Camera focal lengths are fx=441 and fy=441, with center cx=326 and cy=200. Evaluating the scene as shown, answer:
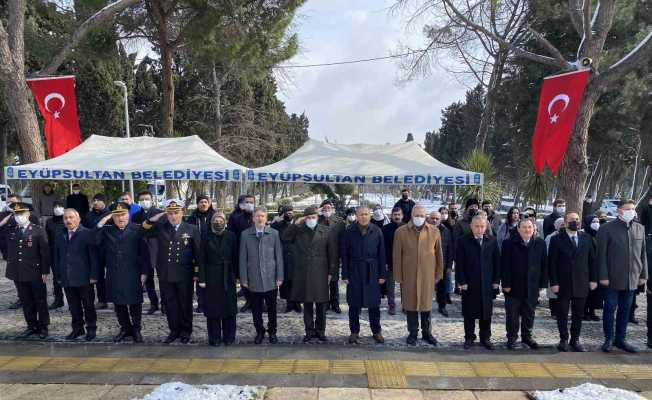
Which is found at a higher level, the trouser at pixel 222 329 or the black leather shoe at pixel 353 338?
the trouser at pixel 222 329

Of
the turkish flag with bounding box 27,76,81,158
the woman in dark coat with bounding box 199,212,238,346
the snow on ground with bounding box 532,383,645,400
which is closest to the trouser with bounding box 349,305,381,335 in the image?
the woman in dark coat with bounding box 199,212,238,346

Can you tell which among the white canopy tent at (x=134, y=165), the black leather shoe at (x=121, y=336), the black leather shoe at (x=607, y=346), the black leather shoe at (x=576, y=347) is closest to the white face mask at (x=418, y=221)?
the black leather shoe at (x=576, y=347)

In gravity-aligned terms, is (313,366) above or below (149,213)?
below

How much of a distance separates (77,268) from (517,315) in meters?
5.54

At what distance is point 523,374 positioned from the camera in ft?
15.1

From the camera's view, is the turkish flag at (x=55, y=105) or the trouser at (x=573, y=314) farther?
the turkish flag at (x=55, y=105)

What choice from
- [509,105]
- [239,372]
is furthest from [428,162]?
[509,105]

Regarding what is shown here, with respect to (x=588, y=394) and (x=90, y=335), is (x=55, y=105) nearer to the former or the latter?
(x=90, y=335)

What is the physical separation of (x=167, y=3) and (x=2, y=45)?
5325mm

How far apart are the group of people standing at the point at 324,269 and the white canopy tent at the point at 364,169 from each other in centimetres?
362

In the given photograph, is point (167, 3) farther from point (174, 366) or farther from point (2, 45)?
point (174, 366)

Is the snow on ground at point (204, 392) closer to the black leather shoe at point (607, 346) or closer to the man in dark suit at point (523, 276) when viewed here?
the man in dark suit at point (523, 276)

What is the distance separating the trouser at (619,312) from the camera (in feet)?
17.3

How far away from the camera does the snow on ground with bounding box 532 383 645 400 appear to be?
3895mm
